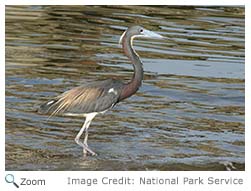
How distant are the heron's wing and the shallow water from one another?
1.50 ft

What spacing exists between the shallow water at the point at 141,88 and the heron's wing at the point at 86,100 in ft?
1.50

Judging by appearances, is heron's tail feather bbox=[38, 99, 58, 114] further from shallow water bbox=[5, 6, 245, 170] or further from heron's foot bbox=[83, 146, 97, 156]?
heron's foot bbox=[83, 146, 97, 156]

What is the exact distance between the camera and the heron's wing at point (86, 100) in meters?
9.20

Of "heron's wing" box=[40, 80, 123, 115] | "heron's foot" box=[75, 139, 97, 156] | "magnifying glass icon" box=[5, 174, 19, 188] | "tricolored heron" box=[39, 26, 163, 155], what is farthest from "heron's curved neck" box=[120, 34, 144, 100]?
"magnifying glass icon" box=[5, 174, 19, 188]

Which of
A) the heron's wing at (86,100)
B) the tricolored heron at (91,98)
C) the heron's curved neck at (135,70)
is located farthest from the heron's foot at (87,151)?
the heron's curved neck at (135,70)

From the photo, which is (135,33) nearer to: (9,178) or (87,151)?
(87,151)

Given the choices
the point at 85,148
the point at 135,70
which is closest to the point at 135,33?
the point at 135,70

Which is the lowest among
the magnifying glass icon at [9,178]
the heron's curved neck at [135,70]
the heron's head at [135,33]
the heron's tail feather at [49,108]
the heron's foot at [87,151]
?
the magnifying glass icon at [9,178]

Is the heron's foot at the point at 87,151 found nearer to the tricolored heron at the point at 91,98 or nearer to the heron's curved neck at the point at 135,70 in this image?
the tricolored heron at the point at 91,98

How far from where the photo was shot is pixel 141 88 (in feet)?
40.6

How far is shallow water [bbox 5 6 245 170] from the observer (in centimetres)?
901

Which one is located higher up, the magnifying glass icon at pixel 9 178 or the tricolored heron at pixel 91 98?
the tricolored heron at pixel 91 98

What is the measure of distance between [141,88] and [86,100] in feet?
10.5

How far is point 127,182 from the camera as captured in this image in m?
7.59
